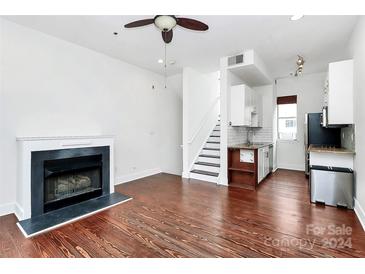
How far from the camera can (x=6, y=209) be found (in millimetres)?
2854

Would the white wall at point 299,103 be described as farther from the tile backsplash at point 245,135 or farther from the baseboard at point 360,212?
the baseboard at point 360,212

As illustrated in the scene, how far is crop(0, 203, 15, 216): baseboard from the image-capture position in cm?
282

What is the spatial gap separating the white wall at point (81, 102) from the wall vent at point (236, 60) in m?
2.02

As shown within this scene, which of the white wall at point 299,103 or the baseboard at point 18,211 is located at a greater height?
the white wall at point 299,103

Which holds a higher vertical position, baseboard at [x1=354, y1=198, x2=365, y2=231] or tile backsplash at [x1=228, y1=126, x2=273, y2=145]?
tile backsplash at [x1=228, y1=126, x2=273, y2=145]

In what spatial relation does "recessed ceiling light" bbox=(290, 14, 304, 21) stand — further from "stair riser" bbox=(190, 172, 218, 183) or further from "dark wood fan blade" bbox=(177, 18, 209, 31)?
"stair riser" bbox=(190, 172, 218, 183)

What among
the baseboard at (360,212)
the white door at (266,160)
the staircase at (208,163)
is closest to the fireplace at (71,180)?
the staircase at (208,163)

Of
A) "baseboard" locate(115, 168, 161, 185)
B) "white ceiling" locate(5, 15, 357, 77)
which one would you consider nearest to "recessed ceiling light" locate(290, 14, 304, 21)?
"white ceiling" locate(5, 15, 357, 77)

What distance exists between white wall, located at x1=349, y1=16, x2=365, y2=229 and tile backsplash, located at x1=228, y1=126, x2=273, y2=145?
229cm

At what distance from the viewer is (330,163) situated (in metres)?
3.44

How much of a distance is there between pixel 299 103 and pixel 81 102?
627 cm

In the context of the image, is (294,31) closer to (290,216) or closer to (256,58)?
(256,58)

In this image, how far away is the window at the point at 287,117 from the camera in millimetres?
6125

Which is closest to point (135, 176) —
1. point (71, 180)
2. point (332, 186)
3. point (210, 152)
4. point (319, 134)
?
point (71, 180)
